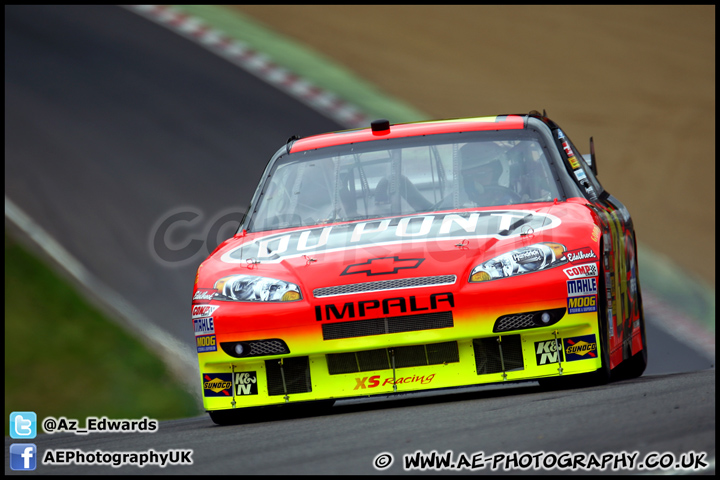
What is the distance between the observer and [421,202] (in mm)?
6426

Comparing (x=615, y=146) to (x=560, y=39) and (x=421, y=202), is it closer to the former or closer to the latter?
(x=560, y=39)

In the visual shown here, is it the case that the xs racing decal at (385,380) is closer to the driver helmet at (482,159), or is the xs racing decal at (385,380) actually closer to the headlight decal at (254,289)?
the headlight decal at (254,289)

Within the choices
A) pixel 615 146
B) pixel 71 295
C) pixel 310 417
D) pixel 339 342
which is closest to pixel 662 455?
pixel 339 342

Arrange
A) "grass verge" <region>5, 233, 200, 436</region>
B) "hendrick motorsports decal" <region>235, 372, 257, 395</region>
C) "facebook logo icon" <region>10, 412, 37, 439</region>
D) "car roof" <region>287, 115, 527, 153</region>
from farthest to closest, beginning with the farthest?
"grass verge" <region>5, 233, 200, 436</region>, "car roof" <region>287, 115, 527, 153</region>, "facebook logo icon" <region>10, 412, 37, 439</region>, "hendrick motorsports decal" <region>235, 372, 257, 395</region>

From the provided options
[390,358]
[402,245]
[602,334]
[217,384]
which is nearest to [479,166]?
[402,245]

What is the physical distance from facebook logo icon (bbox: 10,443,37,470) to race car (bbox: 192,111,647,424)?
1030 millimetres

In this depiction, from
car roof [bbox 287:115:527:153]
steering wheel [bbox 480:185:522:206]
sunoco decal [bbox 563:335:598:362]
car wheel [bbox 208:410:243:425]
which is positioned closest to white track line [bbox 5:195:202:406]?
car roof [bbox 287:115:527:153]

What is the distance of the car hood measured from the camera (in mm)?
5621

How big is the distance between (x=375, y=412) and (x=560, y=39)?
582 inches

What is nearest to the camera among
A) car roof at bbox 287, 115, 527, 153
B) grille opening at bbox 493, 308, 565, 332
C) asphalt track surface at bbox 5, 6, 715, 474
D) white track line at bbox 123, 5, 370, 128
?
asphalt track surface at bbox 5, 6, 715, 474

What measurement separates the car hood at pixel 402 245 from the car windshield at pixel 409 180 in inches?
8.7

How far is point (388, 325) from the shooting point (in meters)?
5.54

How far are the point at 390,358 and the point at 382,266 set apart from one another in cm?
47

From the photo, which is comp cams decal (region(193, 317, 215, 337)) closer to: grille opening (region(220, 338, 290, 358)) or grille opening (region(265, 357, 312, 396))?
grille opening (region(220, 338, 290, 358))
